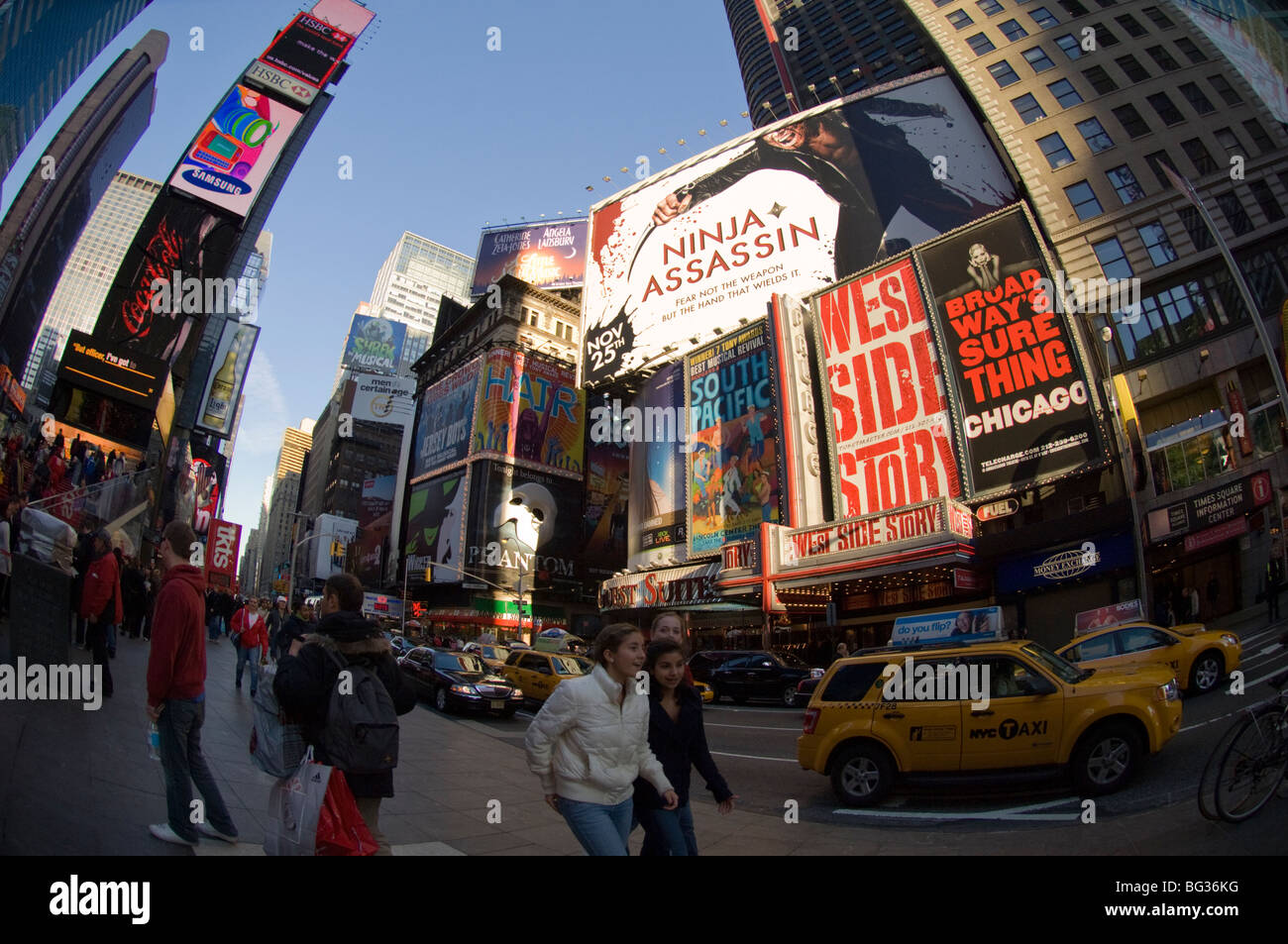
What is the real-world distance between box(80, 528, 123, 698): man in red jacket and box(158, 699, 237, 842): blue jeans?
16.9ft

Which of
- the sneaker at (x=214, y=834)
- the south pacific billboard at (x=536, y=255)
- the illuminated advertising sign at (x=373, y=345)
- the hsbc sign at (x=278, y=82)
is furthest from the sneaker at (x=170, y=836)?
the illuminated advertising sign at (x=373, y=345)

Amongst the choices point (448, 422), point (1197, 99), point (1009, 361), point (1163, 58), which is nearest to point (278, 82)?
point (448, 422)

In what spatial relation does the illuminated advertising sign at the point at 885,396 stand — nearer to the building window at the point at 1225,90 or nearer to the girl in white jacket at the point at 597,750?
the building window at the point at 1225,90

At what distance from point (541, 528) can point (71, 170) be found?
38.9 metres

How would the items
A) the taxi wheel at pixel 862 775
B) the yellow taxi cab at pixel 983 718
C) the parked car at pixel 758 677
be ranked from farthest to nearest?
the parked car at pixel 758 677 < the taxi wheel at pixel 862 775 < the yellow taxi cab at pixel 983 718

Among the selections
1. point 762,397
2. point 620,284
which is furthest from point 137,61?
point 762,397

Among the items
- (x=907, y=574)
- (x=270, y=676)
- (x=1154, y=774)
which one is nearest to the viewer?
(x=270, y=676)

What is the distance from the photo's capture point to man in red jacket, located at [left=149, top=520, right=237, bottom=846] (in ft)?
14.4

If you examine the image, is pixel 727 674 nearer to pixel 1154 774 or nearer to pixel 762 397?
Result: pixel 1154 774

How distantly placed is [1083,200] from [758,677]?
93.5 ft

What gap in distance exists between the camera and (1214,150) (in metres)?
30.0

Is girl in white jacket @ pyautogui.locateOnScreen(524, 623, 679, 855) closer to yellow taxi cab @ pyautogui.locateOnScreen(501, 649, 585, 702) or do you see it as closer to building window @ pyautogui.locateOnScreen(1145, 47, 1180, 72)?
yellow taxi cab @ pyautogui.locateOnScreen(501, 649, 585, 702)

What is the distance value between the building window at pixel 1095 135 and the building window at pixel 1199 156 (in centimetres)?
300

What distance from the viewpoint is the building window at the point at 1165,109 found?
1230 inches
